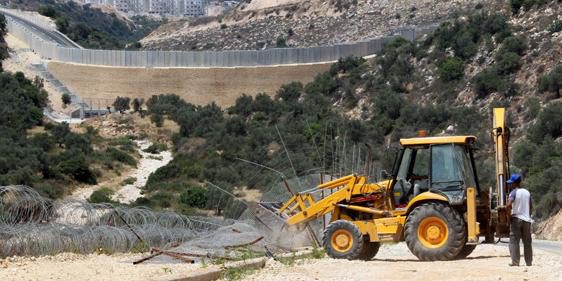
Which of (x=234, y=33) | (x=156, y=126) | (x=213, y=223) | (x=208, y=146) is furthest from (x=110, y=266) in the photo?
(x=234, y=33)

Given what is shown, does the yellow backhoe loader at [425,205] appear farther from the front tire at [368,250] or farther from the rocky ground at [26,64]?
the rocky ground at [26,64]

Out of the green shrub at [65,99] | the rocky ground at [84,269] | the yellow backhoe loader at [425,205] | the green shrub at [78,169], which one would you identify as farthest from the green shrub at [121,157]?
the yellow backhoe loader at [425,205]

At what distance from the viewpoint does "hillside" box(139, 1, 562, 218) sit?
48.9 meters

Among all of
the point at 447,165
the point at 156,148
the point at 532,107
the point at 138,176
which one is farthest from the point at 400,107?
the point at 447,165

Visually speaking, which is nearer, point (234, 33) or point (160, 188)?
point (160, 188)

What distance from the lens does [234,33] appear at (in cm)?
11512

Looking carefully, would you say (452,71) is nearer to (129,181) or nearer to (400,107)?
(400,107)

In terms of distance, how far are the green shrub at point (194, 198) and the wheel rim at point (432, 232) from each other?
2703 cm

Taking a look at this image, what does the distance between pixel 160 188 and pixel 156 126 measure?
19577 mm

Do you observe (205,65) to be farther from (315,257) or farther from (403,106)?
(315,257)

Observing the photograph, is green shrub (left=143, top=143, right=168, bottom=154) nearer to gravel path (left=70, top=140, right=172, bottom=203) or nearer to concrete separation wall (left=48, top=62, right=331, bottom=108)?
gravel path (left=70, top=140, right=172, bottom=203)

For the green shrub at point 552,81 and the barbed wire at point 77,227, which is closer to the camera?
the barbed wire at point 77,227

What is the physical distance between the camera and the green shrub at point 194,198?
4809cm

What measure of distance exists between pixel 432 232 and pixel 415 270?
1681 mm
